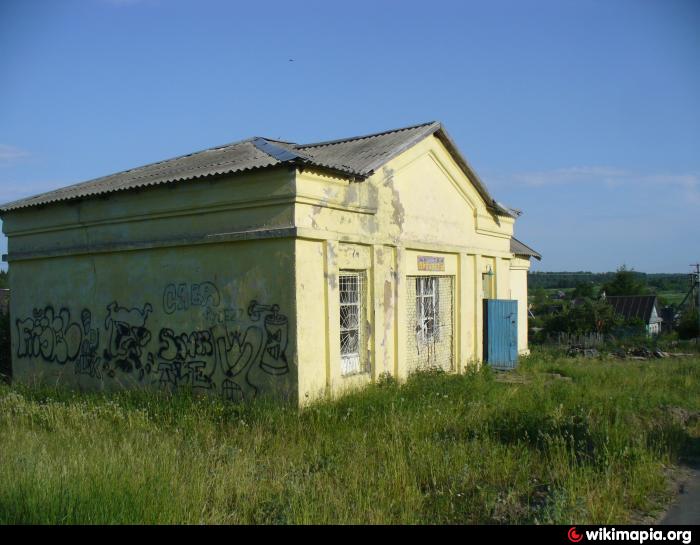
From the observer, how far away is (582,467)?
225 inches

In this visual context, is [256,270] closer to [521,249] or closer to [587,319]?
[521,249]

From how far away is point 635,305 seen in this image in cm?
5825

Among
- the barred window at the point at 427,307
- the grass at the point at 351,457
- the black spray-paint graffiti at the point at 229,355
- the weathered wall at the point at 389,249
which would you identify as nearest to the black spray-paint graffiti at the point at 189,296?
the black spray-paint graffiti at the point at 229,355

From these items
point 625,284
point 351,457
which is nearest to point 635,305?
point 625,284

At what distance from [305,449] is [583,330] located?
3279cm

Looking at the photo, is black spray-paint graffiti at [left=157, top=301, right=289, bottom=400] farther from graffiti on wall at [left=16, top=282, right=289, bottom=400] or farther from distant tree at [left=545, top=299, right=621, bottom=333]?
distant tree at [left=545, top=299, right=621, bottom=333]

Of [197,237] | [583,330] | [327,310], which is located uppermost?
[197,237]

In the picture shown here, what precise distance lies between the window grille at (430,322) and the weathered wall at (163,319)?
3.61m

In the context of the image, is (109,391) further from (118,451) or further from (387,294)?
(387,294)

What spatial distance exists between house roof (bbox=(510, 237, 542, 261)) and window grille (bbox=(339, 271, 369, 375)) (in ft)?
35.1

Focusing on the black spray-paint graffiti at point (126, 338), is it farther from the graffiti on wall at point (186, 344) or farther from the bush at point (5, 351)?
the bush at point (5, 351)

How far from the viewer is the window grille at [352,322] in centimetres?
964

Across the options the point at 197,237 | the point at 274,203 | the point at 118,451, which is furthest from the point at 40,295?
the point at 118,451

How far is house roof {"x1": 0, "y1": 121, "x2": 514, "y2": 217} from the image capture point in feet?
29.3
